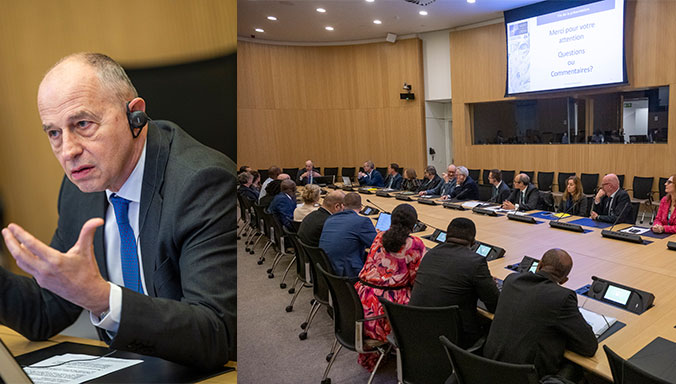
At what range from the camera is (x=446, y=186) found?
7.35 meters

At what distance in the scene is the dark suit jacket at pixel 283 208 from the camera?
225 inches

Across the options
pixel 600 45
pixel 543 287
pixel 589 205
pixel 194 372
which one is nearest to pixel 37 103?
pixel 194 372

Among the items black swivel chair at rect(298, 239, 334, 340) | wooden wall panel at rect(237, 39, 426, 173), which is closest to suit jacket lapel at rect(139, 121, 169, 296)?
black swivel chair at rect(298, 239, 334, 340)

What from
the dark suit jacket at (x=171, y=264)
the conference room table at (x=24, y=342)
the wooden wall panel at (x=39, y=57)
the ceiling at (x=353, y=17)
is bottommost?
the conference room table at (x=24, y=342)

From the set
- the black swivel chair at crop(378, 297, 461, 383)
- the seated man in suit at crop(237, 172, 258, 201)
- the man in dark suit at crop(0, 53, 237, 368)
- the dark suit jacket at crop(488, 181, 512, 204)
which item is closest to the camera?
the man in dark suit at crop(0, 53, 237, 368)

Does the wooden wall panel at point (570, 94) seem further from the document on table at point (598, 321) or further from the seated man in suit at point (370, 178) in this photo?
the document on table at point (598, 321)

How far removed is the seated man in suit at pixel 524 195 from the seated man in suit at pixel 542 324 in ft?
12.0

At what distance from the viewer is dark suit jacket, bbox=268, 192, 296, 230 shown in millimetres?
5707

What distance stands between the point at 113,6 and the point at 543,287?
7.16ft

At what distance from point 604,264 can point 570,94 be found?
7.54 meters

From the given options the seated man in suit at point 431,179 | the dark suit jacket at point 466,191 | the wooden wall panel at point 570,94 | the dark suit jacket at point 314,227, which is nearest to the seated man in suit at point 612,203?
the dark suit jacket at point 466,191

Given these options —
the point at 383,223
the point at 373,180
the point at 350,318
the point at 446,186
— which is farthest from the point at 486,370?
the point at 373,180

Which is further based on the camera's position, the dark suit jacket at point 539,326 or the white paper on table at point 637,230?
the white paper on table at point 637,230

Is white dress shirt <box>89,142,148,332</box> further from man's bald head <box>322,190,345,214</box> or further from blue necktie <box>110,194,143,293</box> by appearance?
man's bald head <box>322,190,345,214</box>
